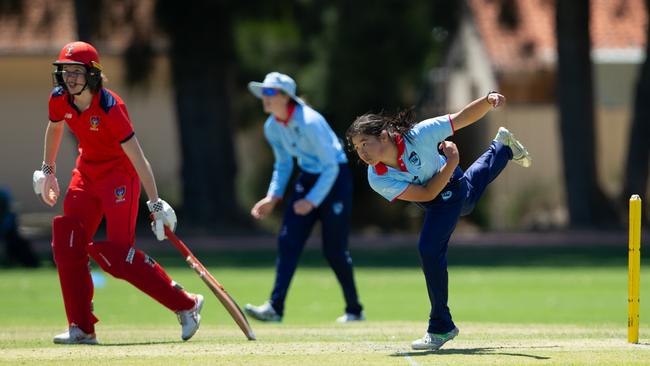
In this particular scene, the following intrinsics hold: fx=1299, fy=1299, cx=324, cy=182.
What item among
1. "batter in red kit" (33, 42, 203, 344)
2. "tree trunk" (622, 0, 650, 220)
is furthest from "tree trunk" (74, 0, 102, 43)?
"batter in red kit" (33, 42, 203, 344)

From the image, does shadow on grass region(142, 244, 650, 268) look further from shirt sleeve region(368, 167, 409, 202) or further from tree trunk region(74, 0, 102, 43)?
shirt sleeve region(368, 167, 409, 202)

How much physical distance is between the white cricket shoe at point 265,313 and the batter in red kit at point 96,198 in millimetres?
2282

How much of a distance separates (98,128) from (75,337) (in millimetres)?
1524

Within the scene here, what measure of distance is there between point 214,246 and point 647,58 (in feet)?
31.4

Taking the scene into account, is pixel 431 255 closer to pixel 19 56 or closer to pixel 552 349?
pixel 552 349

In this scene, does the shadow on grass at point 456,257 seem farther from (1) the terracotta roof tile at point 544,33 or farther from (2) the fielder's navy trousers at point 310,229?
(1) the terracotta roof tile at point 544,33

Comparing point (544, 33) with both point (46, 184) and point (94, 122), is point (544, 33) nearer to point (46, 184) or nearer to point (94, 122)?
point (46, 184)

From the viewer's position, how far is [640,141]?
26.6 m

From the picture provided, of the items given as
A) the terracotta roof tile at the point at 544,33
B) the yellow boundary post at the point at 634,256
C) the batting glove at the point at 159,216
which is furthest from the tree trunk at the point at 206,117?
the yellow boundary post at the point at 634,256

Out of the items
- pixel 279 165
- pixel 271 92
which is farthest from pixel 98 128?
pixel 279 165

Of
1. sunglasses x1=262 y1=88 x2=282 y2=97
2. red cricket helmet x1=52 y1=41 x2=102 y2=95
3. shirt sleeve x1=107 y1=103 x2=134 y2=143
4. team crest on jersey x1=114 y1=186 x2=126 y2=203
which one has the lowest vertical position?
team crest on jersey x1=114 y1=186 x2=126 y2=203

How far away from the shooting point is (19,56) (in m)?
34.1

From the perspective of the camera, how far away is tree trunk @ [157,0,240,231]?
1028 inches

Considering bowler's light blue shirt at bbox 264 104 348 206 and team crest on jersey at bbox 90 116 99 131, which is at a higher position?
team crest on jersey at bbox 90 116 99 131
